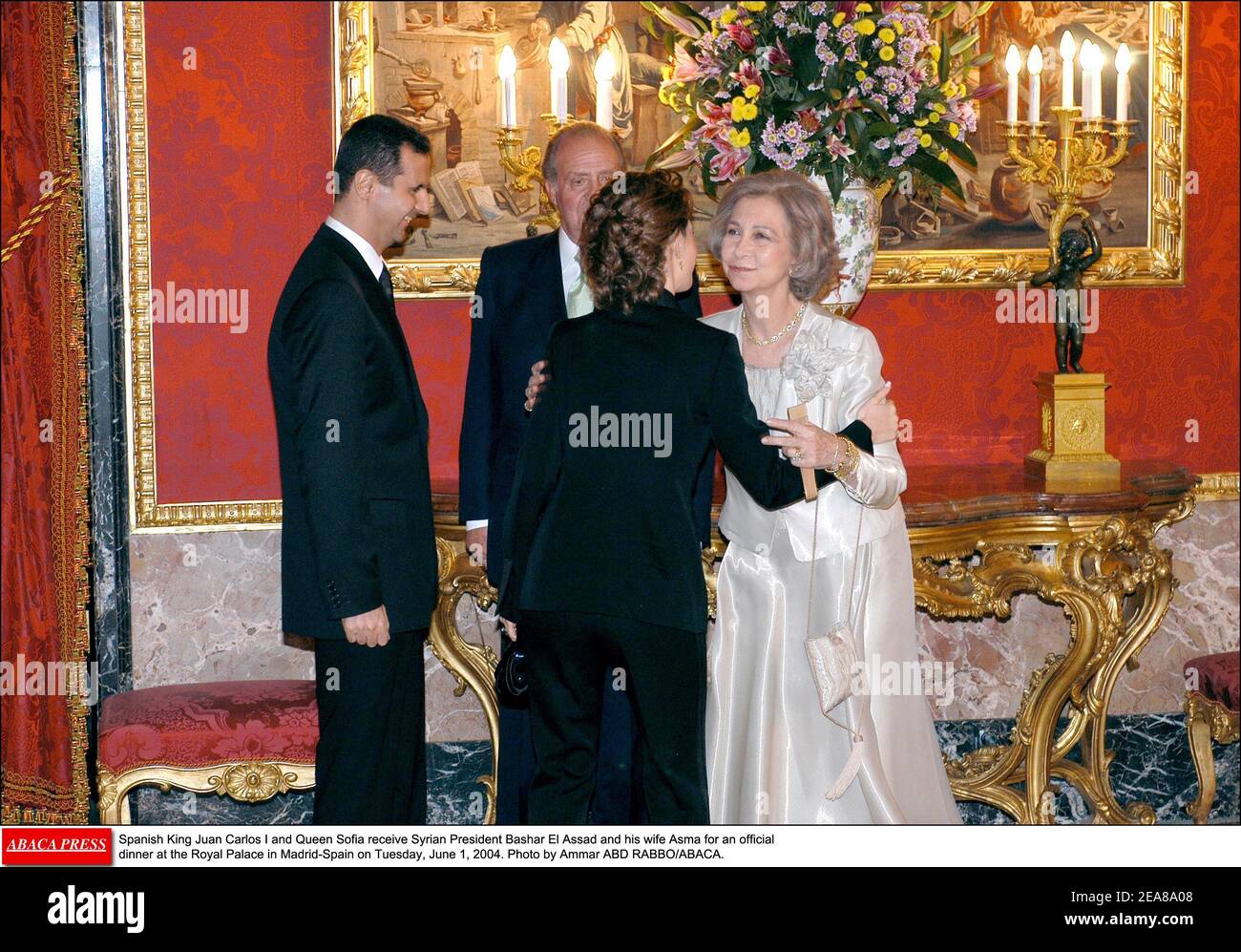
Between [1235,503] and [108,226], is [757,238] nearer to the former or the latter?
[108,226]

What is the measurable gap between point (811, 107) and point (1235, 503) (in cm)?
238

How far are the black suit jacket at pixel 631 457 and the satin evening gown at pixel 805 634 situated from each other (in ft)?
1.76

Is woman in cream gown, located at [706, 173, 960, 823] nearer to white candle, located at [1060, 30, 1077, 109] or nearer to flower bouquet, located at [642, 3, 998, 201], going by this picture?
flower bouquet, located at [642, 3, 998, 201]

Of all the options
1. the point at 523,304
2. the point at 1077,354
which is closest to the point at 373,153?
the point at 523,304

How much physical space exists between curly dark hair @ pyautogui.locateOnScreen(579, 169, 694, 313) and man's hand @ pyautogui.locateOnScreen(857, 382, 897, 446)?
710 mm

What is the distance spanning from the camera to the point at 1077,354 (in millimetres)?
4504

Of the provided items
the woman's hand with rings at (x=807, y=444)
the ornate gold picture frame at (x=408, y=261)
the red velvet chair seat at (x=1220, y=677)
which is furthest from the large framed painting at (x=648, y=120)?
the woman's hand with rings at (x=807, y=444)

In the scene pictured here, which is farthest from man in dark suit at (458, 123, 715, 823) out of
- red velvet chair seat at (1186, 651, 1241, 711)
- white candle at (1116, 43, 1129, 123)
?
red velvet chair seat at (1186, 651, 1241, 711)

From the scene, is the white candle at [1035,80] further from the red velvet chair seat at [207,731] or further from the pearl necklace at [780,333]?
the red velvet chair seat at [207,731]

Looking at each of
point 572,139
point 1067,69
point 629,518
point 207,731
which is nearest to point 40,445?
point 207,731

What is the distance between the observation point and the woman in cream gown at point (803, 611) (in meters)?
3.57

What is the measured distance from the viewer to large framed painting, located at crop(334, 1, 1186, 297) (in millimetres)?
4656

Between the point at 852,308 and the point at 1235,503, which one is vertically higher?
the point at 852,308

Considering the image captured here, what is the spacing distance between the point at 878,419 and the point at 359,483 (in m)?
1.27
